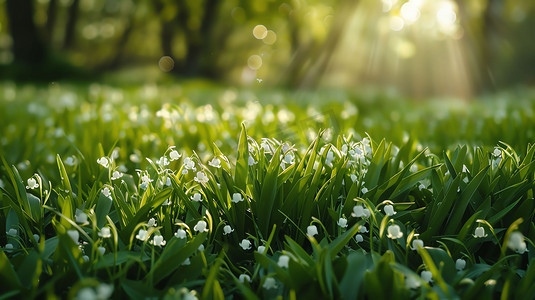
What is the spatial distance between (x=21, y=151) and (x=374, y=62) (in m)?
26.5

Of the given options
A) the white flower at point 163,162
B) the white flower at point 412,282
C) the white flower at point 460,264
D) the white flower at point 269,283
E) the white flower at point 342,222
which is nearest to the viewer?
the white flower at point 412,282

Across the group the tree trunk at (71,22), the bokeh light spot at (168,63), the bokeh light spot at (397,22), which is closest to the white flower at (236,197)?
the bokeh light spot at (397,22)

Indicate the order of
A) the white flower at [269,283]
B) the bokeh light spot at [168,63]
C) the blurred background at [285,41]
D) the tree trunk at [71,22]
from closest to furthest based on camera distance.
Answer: the white flower at [269,283]
the blurred background at [285,41]
the tree trunk at [71,22]
the bokeh light spot at [168,63]

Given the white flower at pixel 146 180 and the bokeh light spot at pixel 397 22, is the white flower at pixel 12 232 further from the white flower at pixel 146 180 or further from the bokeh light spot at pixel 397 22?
the bokeh light spot at pixel 397 22

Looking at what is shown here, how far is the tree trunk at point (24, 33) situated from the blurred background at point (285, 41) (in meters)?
0.03

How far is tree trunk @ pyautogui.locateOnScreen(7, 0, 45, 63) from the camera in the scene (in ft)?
47.2

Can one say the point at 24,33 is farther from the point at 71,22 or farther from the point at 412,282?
the point at 412,282

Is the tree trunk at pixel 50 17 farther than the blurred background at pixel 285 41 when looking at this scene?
Yes

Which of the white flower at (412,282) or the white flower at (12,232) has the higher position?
the white flower at (412,282)

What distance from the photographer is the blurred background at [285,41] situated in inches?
429

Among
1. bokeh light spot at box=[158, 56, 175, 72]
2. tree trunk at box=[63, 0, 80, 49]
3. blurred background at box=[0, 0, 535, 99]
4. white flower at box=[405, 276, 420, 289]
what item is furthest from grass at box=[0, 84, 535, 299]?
bokeh light spot at box=[158, 56, 175, 72]

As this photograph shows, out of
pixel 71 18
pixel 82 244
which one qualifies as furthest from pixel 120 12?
pixel 82 244

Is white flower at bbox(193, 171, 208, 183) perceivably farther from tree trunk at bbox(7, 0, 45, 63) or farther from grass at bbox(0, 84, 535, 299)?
tree trunk at bbox(7, 0, 45, 63)

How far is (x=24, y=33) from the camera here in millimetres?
14508
